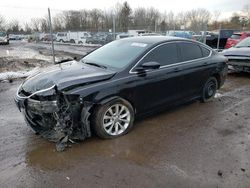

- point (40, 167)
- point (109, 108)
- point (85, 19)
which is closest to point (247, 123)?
point (109, 108)

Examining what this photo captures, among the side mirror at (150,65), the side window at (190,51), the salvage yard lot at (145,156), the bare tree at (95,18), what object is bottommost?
the salvage yard lot at (145,156)

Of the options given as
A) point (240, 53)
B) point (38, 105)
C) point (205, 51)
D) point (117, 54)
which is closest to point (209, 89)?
point (205, 51)

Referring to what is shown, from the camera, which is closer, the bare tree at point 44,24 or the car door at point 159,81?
the car door at point 159,81

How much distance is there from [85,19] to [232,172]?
3893 centimetres

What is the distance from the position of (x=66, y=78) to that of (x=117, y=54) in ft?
4.27

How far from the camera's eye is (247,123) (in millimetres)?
5043

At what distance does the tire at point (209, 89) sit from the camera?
605cm

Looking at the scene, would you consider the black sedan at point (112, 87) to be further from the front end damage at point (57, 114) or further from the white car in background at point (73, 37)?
the white car in background at point (73, 37)

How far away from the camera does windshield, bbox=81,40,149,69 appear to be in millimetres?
4575

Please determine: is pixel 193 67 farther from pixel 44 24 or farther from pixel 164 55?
pixel 44 24

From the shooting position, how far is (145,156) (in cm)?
376

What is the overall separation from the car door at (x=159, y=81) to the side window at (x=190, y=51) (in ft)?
0.74

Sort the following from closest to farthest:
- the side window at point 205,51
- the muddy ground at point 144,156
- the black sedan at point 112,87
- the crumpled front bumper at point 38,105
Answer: the muddy ground at point 144,156 < the crumpled front bumper at point 38,105 < the black sedan at point 112,87 < the side window at point 205,51

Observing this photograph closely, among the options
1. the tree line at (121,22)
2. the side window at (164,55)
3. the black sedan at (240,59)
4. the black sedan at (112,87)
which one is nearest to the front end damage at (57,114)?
the black sedan at (112,87)
